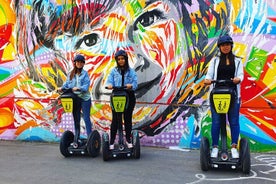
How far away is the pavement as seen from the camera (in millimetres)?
5164

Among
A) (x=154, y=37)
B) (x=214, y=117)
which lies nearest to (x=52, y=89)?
(x=154, y=37)

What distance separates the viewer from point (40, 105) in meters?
8.79

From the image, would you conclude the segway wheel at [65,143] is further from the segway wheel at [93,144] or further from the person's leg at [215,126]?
the person's leg at [215,126]

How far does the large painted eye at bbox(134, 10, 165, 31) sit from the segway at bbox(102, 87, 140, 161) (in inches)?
78.5

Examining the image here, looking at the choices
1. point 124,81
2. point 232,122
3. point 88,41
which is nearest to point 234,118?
point 232,122

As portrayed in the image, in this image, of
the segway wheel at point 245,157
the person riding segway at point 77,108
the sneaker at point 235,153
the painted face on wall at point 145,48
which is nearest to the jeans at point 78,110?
the person riding segway at point 77,108

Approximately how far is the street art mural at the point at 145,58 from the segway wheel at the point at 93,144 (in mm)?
1197

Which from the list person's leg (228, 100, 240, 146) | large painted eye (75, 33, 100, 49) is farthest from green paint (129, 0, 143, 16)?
person's leg (228, 100, 240, 146)

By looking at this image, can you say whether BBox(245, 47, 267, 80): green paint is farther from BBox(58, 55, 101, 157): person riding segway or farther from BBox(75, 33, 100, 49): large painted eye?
BBox(75, 33, 100, 49): large painted eye

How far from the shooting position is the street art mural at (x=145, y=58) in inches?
267

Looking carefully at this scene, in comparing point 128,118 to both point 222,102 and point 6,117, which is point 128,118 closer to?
point 222,102

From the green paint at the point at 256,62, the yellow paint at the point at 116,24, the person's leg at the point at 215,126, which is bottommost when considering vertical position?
the person's leg at the point at 215,126

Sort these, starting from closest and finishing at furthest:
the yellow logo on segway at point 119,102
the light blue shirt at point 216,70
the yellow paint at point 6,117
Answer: the light blue shirt at point 216,70, the yellow logo on segway at point 119,102, the yellow paint at point 6,117

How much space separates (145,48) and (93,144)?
2.35m
